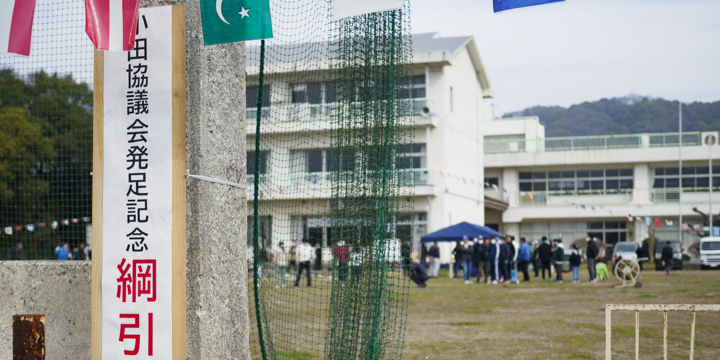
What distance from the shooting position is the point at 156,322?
4426 millimetres

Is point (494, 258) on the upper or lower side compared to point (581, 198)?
lower

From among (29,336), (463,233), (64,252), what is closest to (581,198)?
(463,233)

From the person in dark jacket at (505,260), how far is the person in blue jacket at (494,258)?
0.71ft

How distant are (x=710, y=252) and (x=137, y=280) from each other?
2952 cm

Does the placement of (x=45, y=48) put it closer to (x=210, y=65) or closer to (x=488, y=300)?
(x=210, y=65)

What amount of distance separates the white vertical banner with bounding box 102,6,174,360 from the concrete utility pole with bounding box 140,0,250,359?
0.48 ft

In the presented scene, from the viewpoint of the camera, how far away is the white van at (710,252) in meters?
29.2

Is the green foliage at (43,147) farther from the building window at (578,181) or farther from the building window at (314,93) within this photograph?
the building window at (578,181)

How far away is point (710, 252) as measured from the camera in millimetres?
29281

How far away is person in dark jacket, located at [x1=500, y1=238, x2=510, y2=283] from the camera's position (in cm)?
2186

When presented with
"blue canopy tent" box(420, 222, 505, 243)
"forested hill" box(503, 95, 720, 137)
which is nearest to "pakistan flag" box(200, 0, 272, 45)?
"blue canopy tent" box(420, 222, 505, 243)

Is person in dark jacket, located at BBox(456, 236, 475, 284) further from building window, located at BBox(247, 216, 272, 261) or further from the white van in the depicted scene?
building window, located at BBox(247, 216, 272, 261)

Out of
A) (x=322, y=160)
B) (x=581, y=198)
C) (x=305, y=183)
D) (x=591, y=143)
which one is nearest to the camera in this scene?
(x=322, y=160)

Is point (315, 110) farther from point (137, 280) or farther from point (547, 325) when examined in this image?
point (547, 325)
